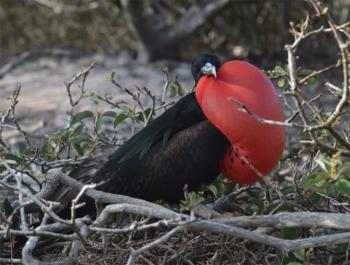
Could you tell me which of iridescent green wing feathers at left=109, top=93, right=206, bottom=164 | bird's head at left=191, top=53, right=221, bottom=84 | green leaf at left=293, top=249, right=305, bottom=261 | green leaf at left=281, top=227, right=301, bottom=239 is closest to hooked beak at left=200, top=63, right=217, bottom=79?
bird's head at left=191, top=53, right=221, bottom=84

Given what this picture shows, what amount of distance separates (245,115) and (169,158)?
336mm

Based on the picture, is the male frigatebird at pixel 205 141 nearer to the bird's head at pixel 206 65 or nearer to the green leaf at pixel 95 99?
the bird's head at pixel 206 65

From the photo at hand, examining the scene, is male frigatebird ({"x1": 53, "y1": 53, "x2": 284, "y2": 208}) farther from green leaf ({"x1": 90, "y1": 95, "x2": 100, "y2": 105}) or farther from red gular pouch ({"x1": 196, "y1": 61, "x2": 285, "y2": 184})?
green leaf ({"x1": 90, "y1": 95, "x2": 100, "y2": 105})

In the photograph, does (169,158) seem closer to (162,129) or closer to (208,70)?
(162,129)

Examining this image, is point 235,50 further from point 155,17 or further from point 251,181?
point 251,181

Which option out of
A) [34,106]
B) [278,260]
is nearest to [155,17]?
[34,106]

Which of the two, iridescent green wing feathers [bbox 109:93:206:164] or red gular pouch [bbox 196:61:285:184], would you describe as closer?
red gular pouch [bbox 196:61:285:184]

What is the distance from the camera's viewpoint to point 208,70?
98.3 inches

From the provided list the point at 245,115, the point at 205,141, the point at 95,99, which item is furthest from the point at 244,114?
the point at 95,99

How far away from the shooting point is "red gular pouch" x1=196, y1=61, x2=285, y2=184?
2.33m

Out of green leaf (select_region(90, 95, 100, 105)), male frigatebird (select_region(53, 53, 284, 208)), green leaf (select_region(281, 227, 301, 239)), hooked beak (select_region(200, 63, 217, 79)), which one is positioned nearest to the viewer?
green leaf (select_region(281, 227, 301, 239))

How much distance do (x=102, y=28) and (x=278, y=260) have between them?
4.22 meters

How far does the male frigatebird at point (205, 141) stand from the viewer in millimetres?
2344

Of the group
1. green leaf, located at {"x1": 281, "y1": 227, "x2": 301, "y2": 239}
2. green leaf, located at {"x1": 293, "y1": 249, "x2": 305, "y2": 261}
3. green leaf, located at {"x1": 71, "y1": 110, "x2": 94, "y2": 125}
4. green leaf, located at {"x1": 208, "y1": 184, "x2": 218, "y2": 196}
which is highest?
green leaf, located at {"x1": 71, "y1": 110, "x2": 94, "y2": 125}
